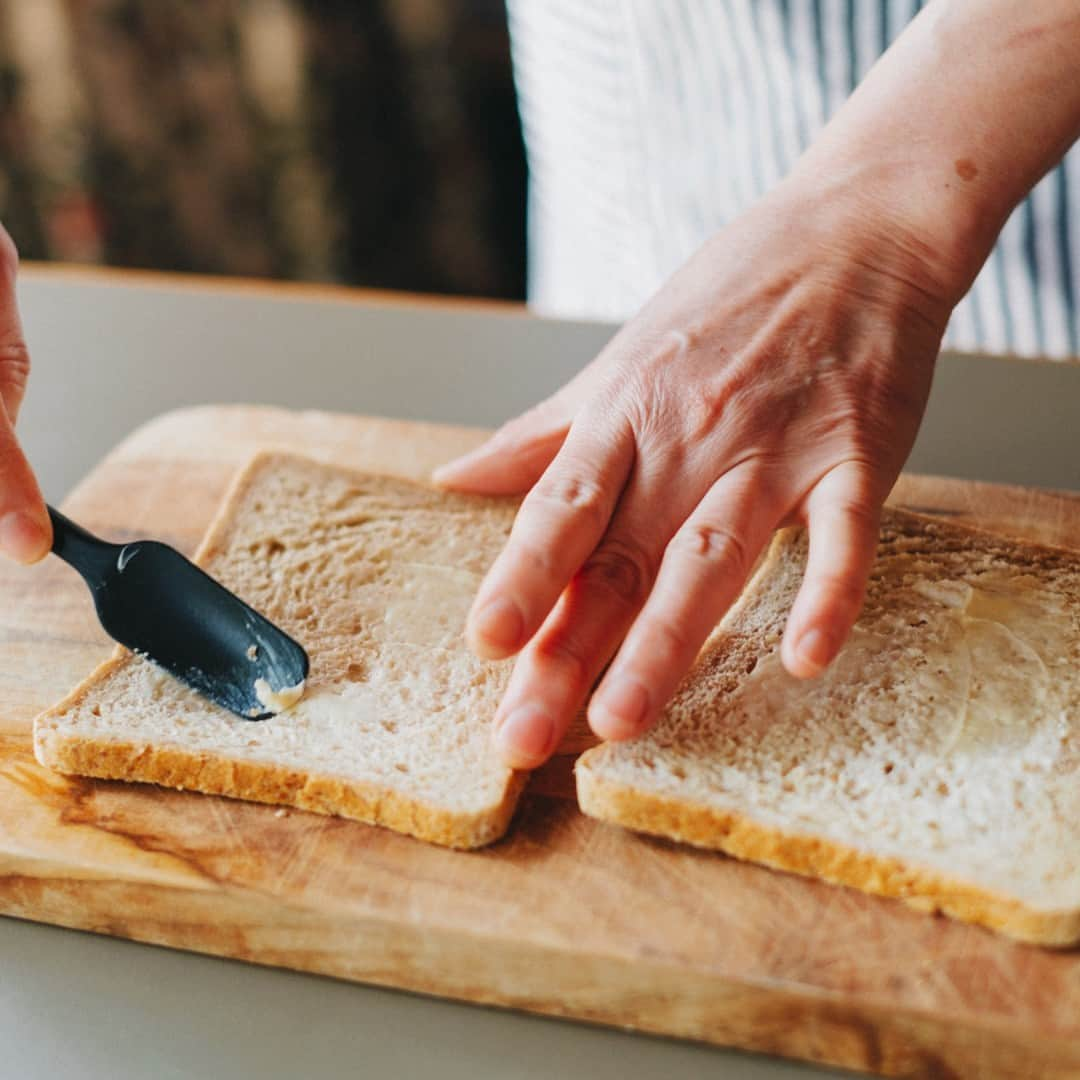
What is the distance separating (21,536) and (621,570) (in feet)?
2.34

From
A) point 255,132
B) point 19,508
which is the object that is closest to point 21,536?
point 19,508

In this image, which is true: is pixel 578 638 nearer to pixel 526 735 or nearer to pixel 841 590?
pixel 526 735

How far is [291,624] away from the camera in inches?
66.2

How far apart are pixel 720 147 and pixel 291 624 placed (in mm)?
1332

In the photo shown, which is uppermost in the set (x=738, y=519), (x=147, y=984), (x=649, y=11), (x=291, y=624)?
(x=649, y=11)

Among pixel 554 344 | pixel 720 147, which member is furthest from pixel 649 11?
pixel 554 344

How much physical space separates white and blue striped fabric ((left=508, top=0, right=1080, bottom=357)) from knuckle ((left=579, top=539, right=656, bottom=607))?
1.17 m

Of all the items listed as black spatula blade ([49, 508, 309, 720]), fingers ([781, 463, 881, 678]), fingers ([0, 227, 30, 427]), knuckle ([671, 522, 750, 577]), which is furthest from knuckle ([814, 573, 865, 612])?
fingers ([0, 227, 30, 427])

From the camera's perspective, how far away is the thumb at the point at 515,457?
5.98 ft

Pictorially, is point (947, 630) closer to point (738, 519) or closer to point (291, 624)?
point (738, 519)

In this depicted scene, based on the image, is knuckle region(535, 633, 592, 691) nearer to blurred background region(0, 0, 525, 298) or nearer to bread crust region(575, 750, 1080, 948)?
bread crust region(575, 750, 1080, 948)

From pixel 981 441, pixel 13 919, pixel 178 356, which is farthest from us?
pixel 178 356

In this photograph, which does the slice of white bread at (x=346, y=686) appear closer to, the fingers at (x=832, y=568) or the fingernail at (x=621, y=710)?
the fingernail at (x=621, y=710)

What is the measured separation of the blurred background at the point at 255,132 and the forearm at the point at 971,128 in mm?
3219
